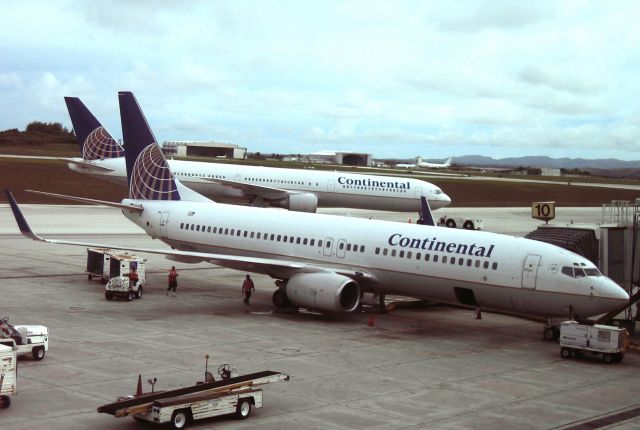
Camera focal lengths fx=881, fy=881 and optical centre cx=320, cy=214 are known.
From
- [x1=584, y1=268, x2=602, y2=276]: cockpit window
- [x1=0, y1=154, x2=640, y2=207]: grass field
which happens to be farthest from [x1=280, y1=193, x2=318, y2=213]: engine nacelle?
[x1=584, y1=268, x2=602, y2=276]: cockpit window

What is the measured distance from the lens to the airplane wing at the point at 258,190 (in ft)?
234

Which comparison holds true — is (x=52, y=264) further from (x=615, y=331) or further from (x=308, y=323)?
(x=615, y=331)

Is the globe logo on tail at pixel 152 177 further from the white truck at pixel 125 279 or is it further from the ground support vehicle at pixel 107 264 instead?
the white truck at pixel 125 279

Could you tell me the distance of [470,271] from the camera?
99.5ft

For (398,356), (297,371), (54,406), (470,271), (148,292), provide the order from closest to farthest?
(54,406) → (297,371) → (398,356) → (470,271) → (148,292)

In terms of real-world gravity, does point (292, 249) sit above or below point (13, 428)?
above

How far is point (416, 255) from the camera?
31719 millimetres

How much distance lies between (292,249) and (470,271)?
26.1ft

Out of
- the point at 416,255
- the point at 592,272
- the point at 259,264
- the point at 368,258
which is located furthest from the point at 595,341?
the point at 259,264

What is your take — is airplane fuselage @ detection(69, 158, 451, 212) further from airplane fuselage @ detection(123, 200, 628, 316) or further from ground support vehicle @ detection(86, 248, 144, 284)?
airplane fuselage @ detection(123, 200, 628, 316)

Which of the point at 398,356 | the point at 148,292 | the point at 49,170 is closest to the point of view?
the point at 398,356

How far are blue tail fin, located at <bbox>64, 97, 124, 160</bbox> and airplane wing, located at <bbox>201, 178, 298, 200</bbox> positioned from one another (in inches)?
334

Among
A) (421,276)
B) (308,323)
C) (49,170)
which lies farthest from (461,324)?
(49,170)

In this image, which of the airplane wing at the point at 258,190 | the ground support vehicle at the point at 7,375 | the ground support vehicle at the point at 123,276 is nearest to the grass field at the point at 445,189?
the airplane wing at the point at 258,190
